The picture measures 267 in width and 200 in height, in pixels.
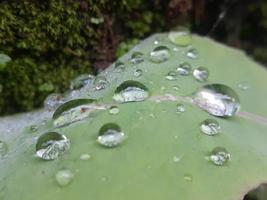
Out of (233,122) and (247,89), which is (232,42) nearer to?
(247,89)

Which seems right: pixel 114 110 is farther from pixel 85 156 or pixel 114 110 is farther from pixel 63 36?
pixel 63 36

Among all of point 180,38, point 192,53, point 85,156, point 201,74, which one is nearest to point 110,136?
point 85,156

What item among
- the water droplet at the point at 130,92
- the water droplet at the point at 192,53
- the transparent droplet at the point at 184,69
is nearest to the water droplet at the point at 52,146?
the water droplet at the point at 130,92

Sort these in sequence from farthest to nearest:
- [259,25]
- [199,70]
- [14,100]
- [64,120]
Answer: [259,25], [14,100], [199,70], [64,120]

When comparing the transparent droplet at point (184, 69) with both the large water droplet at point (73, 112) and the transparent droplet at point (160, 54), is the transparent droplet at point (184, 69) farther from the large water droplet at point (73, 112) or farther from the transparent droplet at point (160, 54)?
the large water droplet at point (73, 112)

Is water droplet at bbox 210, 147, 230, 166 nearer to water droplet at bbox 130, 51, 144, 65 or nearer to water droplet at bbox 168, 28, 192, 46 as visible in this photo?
water droplet at bbox 130, 51, 144, 65

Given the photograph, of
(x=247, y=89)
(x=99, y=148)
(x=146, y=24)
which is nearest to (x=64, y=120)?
(x=99, y=148)

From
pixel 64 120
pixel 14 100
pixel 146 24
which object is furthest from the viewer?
pixel 146 24
